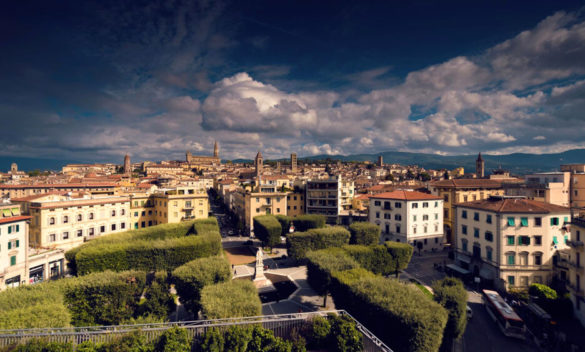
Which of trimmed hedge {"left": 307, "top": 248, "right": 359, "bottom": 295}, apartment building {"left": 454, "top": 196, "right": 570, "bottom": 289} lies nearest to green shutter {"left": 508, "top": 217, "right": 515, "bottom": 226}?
apartment building {"left": 454, "top": 196, "right": 570, "bottom": 289}

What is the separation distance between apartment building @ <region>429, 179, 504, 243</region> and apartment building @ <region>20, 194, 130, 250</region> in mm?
75184

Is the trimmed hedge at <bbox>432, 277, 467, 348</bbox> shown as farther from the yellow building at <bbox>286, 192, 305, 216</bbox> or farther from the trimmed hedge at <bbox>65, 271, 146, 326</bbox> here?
the yellow building at <bbox>286, 192, 305, 216</bbox>

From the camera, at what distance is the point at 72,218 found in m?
52.8

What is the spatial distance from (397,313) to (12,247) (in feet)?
165

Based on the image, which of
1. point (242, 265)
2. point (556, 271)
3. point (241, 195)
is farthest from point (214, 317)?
point (241, 195)

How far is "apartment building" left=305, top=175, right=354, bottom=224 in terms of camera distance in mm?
79562

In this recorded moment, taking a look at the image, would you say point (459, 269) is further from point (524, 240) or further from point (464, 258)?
point (524, 240)

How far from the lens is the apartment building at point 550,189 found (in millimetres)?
53938

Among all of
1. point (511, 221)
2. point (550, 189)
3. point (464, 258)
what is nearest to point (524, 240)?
point (511, 221)

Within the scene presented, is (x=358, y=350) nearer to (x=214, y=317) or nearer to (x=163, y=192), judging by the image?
(x=214, y=317)

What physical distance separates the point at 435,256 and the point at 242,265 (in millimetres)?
39671

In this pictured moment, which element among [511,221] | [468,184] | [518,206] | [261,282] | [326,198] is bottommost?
[261,282]

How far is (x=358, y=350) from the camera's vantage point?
2203cm

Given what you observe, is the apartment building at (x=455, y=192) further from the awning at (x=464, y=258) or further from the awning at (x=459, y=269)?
the awning at (x=459, y=269)
